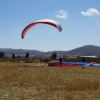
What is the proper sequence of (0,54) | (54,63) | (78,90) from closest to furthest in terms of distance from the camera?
1. (78,90)
2. (54,63)
3. (0,54)

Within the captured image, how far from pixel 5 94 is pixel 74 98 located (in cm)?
302

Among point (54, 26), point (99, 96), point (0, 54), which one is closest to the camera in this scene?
point (99, 96)

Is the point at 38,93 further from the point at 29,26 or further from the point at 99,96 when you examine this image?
the point at 29,26

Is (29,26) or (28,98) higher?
(29,26)

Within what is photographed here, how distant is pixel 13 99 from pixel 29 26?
18.4 meters

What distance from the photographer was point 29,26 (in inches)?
1094

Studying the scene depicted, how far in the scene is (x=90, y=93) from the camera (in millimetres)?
11438

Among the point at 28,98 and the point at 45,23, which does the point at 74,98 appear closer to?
the point at 28,98

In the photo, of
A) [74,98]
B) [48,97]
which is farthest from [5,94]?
[74,98]

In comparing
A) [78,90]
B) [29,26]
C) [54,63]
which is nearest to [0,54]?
[54,63]

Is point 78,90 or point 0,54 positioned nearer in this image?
point 78,90

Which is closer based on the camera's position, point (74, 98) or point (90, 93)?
point (74, 98)

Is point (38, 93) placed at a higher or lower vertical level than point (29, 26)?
lower

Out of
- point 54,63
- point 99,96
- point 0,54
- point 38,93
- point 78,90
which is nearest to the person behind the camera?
point 99,96
